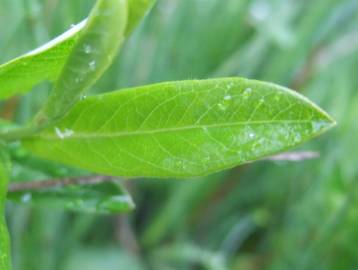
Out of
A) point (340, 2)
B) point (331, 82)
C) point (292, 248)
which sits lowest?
point (292, 248)

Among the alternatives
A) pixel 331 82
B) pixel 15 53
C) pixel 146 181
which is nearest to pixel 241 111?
pixel 15 53

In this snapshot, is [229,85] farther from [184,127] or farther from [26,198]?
[26,198]

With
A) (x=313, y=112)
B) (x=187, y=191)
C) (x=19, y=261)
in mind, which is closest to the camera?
(x=313, y=112)

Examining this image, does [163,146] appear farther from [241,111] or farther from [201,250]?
[201,250]

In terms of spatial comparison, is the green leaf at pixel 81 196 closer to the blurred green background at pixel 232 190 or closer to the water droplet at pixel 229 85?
the water droplet at pixel 229 85

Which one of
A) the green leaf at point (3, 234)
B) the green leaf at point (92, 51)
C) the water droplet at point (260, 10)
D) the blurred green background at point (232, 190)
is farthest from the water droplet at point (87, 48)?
the water droplet at point (260, 10)

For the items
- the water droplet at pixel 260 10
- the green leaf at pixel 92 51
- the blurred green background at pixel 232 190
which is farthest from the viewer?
the water droplet at pixel 260 10

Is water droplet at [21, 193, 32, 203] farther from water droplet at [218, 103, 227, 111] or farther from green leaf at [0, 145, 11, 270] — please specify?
water droplet at [218, 103, 227, 111]

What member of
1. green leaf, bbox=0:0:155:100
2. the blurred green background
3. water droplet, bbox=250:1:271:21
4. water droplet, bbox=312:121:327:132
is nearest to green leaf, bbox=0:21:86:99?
green leaf, bbox=0:0:155:100
